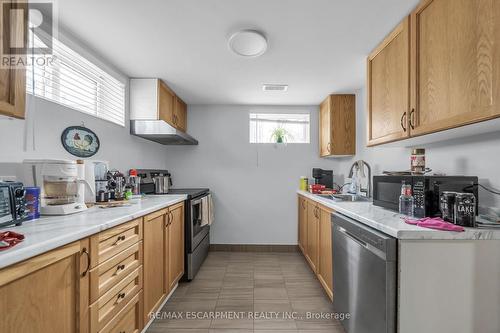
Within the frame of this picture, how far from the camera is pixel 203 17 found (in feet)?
5.27

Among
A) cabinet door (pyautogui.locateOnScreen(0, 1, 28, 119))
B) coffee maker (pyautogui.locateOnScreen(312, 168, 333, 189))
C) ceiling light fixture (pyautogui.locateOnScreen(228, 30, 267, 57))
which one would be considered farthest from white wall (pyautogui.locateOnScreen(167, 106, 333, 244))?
cabinet door (pyautogui.locateOnScreen(0, 1, 28, 119))

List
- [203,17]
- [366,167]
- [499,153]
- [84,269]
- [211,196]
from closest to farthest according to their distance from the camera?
[84,269] → [499,153] → [203,17] → [366,167] → [211,196]

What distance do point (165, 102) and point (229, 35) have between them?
4.58 ft

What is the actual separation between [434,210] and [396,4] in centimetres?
127

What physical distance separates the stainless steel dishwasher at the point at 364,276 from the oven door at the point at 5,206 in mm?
1778

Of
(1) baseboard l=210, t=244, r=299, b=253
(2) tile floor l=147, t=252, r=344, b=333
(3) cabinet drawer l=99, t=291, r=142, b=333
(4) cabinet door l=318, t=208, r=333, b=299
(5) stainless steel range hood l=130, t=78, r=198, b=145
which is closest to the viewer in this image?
(3) cabinet drawer l=99, t=291, r=142, b=333

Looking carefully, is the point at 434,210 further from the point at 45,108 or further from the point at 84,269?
the point at 45,108

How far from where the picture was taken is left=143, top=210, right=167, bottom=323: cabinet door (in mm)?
1738

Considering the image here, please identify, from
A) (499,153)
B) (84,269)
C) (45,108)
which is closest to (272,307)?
(84,269)

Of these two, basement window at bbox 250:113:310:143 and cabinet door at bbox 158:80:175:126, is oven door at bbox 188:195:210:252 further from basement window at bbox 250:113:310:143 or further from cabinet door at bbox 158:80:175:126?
basement window at bbox 250:113:310:143

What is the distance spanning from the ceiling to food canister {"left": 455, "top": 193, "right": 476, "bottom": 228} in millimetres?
1196

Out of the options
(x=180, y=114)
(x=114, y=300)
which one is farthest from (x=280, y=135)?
(x=114, y=300)

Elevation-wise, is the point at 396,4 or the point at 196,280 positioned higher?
the point at 396,4

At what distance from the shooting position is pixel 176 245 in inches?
94.8
